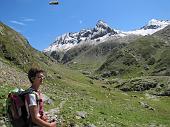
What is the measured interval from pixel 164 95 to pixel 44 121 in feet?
282

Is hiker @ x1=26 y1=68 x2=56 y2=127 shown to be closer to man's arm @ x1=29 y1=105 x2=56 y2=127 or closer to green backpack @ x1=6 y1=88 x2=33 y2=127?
man's arm @ x1=29 y1=105 x2=56 y2=127

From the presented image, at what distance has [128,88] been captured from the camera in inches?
4205

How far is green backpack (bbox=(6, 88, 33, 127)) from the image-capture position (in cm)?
1081

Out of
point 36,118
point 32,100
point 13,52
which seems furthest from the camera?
point 13,52

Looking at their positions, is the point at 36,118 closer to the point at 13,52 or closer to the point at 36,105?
the point at 36,105

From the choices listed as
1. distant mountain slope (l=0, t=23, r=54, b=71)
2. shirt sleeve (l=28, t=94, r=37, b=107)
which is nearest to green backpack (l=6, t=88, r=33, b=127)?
shirt sleeve (l=28, t=94, r=37, b=107)

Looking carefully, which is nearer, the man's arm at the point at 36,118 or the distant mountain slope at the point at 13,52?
the man's arm at the point at 36,118

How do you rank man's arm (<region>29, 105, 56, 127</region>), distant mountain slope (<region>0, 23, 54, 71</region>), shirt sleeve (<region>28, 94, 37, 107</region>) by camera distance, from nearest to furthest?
man's arm (<region>29, 105, 56, 127</region>) < shirt sleeve (<region>28, 94, 37, 107</region>) < distant mountain slope (<region>0, 23, 54, 71</region>)

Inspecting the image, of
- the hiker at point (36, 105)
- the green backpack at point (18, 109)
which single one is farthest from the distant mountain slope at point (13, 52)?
the green backpack at point (18, 109)

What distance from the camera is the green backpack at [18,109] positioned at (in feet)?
35.5

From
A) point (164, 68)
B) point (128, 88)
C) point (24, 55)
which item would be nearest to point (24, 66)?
point (24, 55)

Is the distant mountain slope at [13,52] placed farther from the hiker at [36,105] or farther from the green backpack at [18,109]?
the green backpack at [18,109]

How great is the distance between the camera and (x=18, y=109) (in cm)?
1083

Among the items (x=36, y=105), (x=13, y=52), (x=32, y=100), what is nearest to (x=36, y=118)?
(x=36, y=105)
